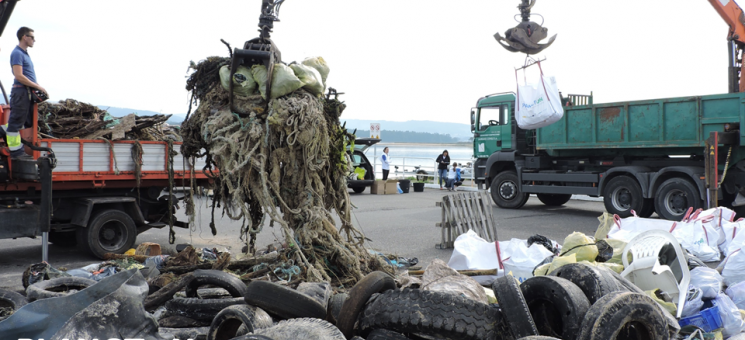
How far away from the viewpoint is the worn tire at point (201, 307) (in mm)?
4434

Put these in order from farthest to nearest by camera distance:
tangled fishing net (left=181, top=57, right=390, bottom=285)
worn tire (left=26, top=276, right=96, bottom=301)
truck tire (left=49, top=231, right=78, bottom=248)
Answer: truck tire (left=49, top=231, right=78, bottom=248)
tangled fishing net (left=181, top=57, right=390, bottom=285)
worn tire (left=26, top=276, right=96, bottom=301)

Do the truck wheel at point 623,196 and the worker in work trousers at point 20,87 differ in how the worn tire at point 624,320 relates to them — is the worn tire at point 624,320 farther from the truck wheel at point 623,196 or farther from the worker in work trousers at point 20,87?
the truck wheel at point 623,196

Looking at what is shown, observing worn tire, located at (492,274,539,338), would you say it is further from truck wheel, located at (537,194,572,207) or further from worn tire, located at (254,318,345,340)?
truck wheel, located at (537,194,572,207)

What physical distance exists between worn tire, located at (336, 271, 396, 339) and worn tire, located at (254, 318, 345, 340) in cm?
34

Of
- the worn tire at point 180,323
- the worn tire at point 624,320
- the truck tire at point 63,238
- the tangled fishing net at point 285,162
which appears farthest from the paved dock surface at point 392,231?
the worn tire at point 624,320

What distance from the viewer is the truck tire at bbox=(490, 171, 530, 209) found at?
15.4m

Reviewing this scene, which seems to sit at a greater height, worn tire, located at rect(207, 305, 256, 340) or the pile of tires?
the pile of tires

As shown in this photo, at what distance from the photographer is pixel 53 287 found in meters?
5.08

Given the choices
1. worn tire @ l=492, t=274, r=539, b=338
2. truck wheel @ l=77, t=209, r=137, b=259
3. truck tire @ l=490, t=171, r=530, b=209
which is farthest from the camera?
truck tire @ l=490, t=171, r=530, b=209

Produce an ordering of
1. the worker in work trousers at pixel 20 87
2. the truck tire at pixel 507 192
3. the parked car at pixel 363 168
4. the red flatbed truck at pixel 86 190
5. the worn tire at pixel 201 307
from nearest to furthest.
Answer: the worn tire at pixel 201 307, the worker in work trousers at pixel 20 87, the red flatbed truck at pixel 86 190, the truck tire at pixel 507 192, the parked car at pixel 363 168

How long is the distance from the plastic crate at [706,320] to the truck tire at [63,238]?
8.18m

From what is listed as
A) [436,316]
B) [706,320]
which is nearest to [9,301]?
[436,316]

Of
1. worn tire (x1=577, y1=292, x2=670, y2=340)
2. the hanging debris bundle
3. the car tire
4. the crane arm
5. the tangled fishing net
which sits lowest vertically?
the car tire

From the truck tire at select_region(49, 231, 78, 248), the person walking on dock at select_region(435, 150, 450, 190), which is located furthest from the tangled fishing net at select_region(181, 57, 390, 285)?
the person walking on dock at select_region(435, 150, 450, 190)
